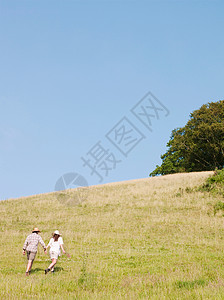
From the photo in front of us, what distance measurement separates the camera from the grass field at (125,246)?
28.9ft

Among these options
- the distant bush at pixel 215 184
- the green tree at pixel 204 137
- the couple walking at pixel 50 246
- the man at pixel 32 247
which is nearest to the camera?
the couple walking at pixel 50 246

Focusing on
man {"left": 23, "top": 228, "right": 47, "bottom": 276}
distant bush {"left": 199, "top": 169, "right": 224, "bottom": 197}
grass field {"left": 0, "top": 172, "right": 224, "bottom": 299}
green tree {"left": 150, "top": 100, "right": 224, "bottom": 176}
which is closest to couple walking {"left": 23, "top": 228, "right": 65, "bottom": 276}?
man {"left": 23, "top": 228, "right": 47, "bottom": 276}

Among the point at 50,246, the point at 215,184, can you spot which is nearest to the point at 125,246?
the point at 50,246

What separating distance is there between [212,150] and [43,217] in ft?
120

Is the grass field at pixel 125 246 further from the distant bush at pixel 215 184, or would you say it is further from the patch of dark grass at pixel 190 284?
the distant bush at pixel 215 184

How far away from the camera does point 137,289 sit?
8758mm

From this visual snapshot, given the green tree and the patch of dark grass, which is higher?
the green tree

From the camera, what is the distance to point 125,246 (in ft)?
60.2

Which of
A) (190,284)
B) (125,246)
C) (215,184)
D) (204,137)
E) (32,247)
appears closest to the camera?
(190,284)

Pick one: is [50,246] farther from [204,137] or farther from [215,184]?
[204,137]

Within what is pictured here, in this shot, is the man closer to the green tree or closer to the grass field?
the grass field

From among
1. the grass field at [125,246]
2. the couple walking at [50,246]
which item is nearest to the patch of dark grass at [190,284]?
the grass field at [125,246]

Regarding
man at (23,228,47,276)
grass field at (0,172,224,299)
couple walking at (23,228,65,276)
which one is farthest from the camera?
man at (23,228,47,276)

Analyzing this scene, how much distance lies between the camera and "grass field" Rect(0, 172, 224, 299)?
8820 millimetres
